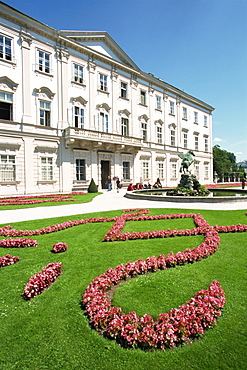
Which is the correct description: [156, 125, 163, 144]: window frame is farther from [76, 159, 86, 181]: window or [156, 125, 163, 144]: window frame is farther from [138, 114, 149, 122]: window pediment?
[76, 159, 86, 181]: window

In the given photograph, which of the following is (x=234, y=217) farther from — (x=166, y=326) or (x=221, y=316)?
(x=166, y=326)

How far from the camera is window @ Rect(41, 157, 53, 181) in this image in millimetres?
23422

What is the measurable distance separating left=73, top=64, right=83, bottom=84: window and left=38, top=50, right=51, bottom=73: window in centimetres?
317

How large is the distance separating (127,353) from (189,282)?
1831 millimetres

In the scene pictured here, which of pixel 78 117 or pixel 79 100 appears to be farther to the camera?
pixel 78 117

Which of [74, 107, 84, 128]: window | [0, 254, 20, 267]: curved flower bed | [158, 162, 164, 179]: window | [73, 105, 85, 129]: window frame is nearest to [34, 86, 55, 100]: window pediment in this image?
[73, 105, 85, 129]: window frame

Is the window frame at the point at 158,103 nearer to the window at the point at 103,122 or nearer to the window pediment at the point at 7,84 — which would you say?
the window at the point at 103,122

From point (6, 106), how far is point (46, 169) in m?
6.79

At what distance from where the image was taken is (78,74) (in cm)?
2658

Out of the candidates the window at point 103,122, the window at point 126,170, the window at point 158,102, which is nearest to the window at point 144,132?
the window at point 158,102

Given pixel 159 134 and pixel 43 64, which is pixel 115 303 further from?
pixel 159 134

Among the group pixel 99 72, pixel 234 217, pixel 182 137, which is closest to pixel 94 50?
pixel 99 72

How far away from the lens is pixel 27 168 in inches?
870

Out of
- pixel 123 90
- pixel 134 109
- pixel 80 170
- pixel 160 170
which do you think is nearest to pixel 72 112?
pixel 80 170
